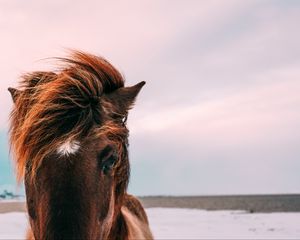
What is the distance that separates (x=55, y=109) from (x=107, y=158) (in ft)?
1.54

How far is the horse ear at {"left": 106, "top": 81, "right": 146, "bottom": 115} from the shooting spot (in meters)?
3.28

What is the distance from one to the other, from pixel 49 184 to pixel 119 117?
829 millimetres

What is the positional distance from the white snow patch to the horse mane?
0.09 feet

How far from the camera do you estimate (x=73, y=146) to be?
2727mm

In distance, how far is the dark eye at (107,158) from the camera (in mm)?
2836

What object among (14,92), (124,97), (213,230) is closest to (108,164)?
(124,97)

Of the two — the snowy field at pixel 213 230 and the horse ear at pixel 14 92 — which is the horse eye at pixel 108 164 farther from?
the snowy field at pixel 213 230

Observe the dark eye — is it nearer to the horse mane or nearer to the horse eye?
the horse eye

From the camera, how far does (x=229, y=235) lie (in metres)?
13.3

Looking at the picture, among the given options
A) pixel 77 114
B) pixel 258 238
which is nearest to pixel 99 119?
pixel 77 114

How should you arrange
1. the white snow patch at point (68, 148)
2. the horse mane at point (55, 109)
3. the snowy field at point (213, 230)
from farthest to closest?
the snowy field at point (213, 230) → the horse mane at point (55, 109) → the white snow patch at point (68, 148)

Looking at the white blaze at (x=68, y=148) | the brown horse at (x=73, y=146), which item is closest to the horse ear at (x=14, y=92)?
the brown horse at (x=73, y=146)

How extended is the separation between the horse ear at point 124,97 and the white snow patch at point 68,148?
62 cm

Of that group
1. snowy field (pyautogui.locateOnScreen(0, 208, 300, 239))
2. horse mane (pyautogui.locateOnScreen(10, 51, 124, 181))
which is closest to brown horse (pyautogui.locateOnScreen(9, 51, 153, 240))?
horse mane (pyautogui.locateOnScreen(10, 51, 124, 181))
